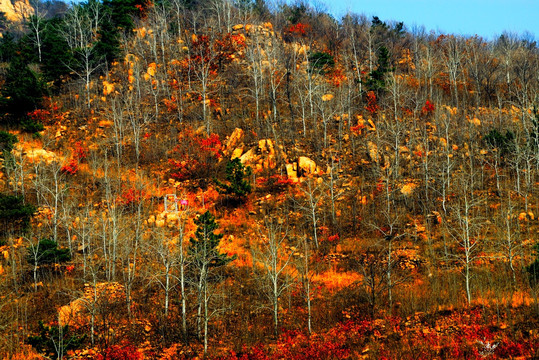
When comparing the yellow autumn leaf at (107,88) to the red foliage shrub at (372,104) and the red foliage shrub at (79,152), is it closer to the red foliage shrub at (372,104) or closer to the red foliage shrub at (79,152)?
the red foliage shrub at (79,152)

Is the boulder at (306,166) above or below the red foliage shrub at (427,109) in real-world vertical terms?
below

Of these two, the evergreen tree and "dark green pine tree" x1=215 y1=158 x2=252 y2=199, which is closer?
the evergreen tree

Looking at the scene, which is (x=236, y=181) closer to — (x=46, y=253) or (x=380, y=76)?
(x=46, y=253)

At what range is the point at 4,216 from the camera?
29.5 m

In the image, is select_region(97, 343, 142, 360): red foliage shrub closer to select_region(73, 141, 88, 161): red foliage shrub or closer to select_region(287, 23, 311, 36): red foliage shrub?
select_region(73, 141, 88, 161): red foliage shrub

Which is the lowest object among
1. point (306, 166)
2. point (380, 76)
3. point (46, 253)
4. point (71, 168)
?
point (46, 253)

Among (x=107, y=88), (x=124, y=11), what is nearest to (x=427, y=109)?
(x=107, y=88)

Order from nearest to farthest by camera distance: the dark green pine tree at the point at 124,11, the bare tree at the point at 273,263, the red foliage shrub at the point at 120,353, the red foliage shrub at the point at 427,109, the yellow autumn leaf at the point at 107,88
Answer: the red foliage shrub at the point at 120,353
the bare tree at the point at 273,263
the red foliage shrub at the point at 427,109
the yellow autumn leaf at the point at 107,88
the dark green pine tree at the point at 124,11

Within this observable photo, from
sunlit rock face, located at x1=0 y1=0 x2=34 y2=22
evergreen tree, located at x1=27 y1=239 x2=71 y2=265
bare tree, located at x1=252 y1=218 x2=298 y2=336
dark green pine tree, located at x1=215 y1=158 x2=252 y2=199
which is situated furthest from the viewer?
sunlit rock face, located at x1=0 y1=0 x2=34 y2=22

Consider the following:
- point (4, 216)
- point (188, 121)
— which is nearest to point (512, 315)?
point (4, 216)

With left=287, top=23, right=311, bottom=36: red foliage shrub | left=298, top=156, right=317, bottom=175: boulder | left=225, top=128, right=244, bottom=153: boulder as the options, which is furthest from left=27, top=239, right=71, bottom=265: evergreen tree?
left=287, top=23, right=311, bottom=36: red foliage shrub

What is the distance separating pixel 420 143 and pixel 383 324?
27.3 metres

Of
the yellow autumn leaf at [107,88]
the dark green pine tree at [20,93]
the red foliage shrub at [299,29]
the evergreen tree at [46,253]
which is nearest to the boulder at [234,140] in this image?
the evergreen tree at [46,253]

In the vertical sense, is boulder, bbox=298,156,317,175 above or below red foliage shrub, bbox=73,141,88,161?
below
